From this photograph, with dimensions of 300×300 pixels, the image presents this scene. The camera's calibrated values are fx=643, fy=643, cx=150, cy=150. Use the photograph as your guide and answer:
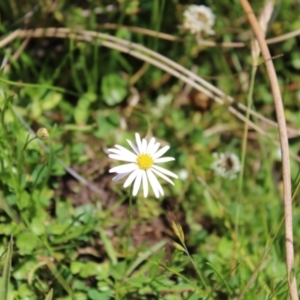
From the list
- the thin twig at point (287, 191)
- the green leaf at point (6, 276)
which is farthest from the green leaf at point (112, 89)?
the green leaf at point (6, 276)

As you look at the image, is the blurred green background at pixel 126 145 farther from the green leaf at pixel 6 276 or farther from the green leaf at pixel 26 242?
the green leaf at pixel 6 276

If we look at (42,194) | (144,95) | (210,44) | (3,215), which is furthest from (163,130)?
(3,215)

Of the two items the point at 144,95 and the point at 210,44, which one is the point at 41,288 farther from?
the point at 210,44

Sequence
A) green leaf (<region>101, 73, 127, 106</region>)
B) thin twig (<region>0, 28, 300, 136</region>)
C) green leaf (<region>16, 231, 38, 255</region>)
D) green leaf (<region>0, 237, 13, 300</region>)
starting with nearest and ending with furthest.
Answer: green leaf (<region>0, 237, 13, 300</region>)
green leaf (<region>16, 231, 38, 255</region>)
thin twig (<region>0, 28, 300, 136</region>)
green leaf (<region>101, 73, 127, 106</region>)

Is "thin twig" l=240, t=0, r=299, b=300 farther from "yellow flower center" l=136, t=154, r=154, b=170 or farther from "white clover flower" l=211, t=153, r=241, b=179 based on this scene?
"white clover flower" l=211, t=153, r=241, b=179

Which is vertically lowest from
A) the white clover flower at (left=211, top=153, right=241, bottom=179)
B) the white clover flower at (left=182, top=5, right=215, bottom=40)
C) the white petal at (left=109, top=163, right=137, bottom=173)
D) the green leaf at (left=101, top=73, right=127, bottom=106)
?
the white petal at (left=109, top=163, right=137, bottom=173)

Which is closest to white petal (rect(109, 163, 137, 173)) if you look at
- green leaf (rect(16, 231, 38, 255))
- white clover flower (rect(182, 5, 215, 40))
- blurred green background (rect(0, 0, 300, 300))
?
blurred green background (rect(0, 0, 300, 300))

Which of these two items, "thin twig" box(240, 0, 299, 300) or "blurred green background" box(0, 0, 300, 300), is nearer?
"thin twig" box(240, 0, 299, 300)

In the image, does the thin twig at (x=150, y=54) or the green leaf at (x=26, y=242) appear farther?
the thin twig at (x=150, y=54)
